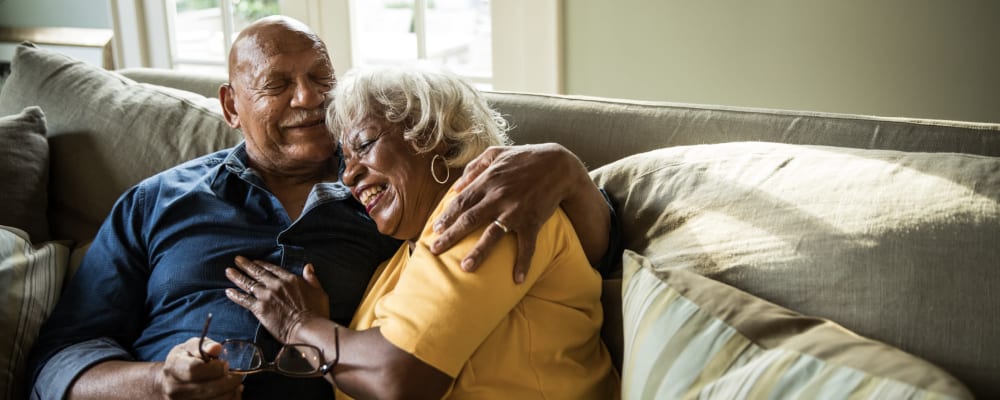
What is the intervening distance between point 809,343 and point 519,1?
1.91 metres

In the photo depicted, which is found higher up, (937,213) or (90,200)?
(937,213)

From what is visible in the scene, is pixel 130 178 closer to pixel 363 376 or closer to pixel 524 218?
pixel 363 376

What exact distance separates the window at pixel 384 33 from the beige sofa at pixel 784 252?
91 centimetres

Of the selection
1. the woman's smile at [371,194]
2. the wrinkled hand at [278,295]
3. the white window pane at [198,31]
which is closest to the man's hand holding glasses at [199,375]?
the wrinkled hand at [278,295]

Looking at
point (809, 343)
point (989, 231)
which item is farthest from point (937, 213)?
point (809, 343)

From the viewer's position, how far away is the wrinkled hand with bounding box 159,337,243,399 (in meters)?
Result: 1.28

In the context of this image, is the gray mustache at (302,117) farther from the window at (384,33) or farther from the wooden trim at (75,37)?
the wooden trim at (75,37)

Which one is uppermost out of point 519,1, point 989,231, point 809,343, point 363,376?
point 519,1

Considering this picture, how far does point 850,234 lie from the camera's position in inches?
42.6

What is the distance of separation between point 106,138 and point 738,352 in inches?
61.4

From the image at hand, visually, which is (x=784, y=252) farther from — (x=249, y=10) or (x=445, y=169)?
(x=249, y=10)

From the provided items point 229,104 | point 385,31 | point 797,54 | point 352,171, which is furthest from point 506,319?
point 385,31

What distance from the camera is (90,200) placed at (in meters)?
1.94

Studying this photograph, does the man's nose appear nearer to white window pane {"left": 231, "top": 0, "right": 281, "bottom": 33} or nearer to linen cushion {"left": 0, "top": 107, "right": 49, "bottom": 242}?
linen cushion {"left": 0, "top": 107, "right": 49, "bottom": 242}
